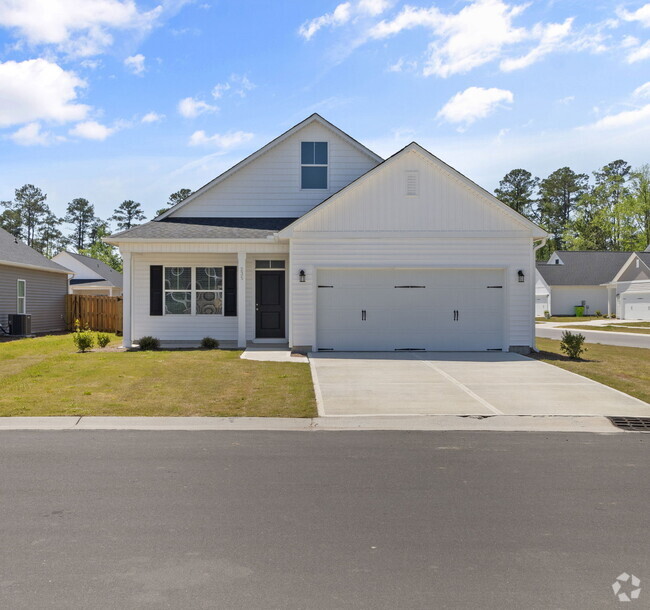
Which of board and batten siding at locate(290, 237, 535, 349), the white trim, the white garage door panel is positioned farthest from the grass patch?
the white garage door panel

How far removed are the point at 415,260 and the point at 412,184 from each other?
6.95ft

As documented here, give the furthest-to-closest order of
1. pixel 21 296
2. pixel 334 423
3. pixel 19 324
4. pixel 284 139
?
pixel 21 296 → pixel 19 324 → pixel 284 139 → pixel 334 423

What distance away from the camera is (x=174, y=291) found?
58.3ft

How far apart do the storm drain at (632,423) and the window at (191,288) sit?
40.3ft

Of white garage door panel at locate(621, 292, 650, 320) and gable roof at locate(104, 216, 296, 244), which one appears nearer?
gable roof at locate(104, 216, 296, 244)

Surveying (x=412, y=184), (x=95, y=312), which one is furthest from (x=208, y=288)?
(x=95, y=312)

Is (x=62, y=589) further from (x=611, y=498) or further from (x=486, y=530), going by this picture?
(x=611, y=498)

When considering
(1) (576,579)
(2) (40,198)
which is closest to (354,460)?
(1) (576,579)

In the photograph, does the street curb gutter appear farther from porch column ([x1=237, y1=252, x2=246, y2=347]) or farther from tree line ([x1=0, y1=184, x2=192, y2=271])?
tree line ([x1=0, y1=184, x2=192, y2=271])

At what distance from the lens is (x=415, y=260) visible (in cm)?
1586

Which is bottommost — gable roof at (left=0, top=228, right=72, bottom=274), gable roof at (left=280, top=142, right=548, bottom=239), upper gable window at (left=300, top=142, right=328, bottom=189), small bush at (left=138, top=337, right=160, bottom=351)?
small bush at (left=138, top=337, right=160, bottom=351)

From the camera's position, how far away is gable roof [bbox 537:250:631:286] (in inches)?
1874

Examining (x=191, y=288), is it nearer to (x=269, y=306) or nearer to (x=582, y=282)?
(x=269, y=306)

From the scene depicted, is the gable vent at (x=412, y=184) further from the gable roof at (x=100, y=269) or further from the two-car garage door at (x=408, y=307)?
the gable roof at (x=100, y=269)
